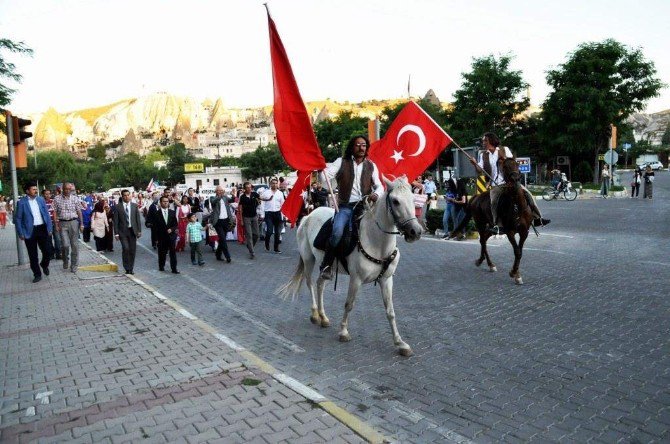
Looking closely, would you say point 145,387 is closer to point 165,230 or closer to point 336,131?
point 165,230

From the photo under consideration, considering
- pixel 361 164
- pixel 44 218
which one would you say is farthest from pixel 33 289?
pixel 361 164

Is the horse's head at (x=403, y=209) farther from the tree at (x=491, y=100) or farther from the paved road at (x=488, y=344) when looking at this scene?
the tree at (x=491, y=100)

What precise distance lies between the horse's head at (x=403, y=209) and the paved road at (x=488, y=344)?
1.44 metres

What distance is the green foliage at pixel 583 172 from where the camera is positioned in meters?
52.8

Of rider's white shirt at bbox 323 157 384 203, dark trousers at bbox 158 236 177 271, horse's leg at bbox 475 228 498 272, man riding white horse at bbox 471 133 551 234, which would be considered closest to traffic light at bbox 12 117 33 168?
dark trousers at bbox 158 236 177 271

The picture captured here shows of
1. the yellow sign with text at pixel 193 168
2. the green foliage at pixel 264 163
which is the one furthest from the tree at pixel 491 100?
the yellow sign with text at pixel 193 168

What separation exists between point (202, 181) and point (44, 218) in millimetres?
133111

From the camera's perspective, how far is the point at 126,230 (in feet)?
41.0

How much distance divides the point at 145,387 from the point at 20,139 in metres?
11.1

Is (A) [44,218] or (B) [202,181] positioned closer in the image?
(A) [44,218]

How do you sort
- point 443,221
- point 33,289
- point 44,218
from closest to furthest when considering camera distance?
point 33,289
point 44,218
point 443,221

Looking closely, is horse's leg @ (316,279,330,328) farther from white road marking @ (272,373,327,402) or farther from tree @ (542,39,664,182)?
tree @ (542,39,664,182)

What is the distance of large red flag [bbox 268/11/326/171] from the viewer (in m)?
7.05

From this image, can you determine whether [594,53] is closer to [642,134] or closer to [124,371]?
[124,371]
